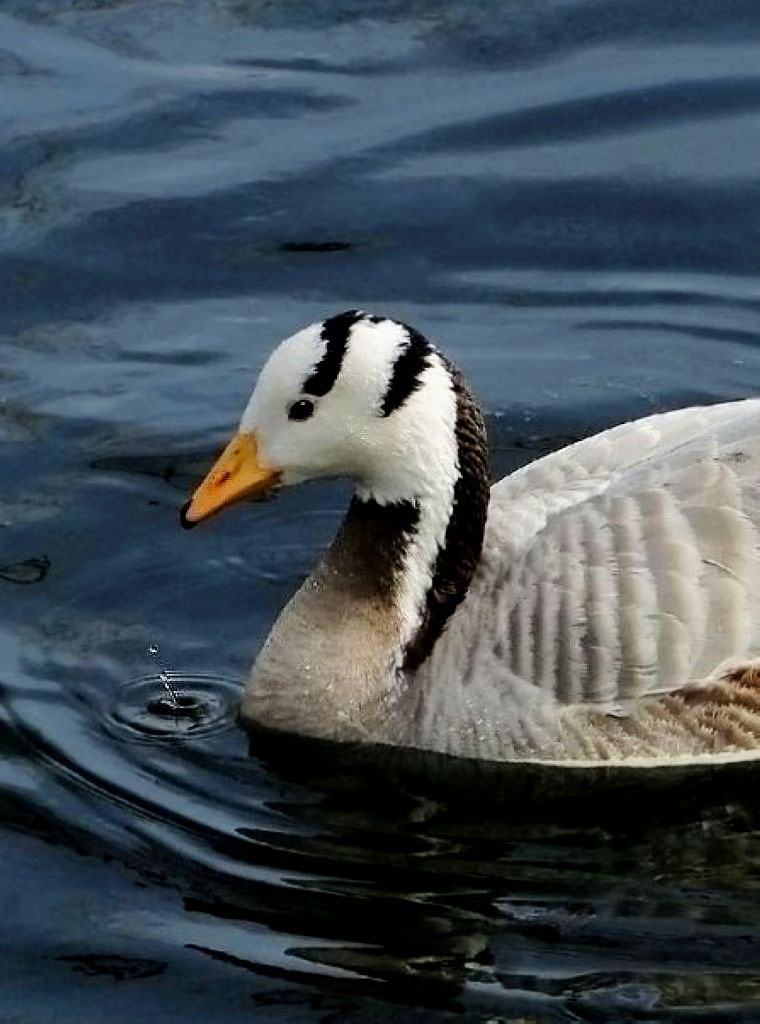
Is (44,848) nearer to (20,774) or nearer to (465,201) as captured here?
(20,774)

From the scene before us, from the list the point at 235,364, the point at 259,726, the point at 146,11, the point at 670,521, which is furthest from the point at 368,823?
the point at 146,11

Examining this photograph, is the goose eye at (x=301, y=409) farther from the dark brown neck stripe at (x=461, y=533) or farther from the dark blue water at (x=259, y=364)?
the dark blue water at (x=259, y=364)

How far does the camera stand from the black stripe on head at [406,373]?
856 centimetres

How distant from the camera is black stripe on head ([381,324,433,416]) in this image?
8.56 metres

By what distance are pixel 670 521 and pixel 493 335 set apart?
3.13 m

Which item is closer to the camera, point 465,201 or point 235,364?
point 235,364

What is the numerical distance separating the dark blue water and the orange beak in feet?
2.90

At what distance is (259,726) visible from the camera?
29.8ft

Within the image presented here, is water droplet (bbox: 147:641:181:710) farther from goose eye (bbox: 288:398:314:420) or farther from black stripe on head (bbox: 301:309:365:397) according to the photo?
black stripe on head (bbox: 301:309:365:397)

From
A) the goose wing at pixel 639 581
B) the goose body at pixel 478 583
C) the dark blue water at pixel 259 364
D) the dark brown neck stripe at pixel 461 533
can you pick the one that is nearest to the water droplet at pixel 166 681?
the dark blue water at pixel 259 364

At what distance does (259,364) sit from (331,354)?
10.2 feet

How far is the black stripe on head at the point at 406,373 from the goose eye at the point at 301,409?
0.24 meters

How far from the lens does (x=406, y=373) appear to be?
8.57 meters

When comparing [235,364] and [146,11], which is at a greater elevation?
[146,11]
